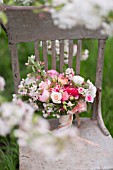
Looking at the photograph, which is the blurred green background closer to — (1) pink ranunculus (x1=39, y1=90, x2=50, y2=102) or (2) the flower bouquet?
(2) the flower bouquet

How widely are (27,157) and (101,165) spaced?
0.33 meters

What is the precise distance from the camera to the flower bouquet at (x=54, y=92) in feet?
6.07

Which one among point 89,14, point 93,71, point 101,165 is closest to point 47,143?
point 89,14

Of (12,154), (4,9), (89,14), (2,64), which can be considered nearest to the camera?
(89,14)

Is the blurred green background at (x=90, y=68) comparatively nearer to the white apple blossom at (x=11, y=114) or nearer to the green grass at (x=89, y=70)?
the green grass at (x=89, y=70)

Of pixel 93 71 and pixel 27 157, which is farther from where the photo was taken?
pixel 93 71

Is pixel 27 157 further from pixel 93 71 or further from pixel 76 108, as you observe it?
pixel 93 71

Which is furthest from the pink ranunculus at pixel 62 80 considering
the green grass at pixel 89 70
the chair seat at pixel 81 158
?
the green grass at pixel 89 70

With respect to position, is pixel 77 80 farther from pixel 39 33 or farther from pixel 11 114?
pixel 11 114

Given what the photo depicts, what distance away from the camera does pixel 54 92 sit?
71.9 inches

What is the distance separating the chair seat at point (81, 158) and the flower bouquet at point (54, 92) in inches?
5.9

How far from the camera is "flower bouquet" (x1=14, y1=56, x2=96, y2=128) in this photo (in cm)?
185

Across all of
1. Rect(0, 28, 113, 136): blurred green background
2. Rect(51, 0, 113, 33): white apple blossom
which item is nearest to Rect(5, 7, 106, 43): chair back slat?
Rect(51, 0, 113, 33): white apple blossom

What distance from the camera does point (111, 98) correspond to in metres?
2.93
